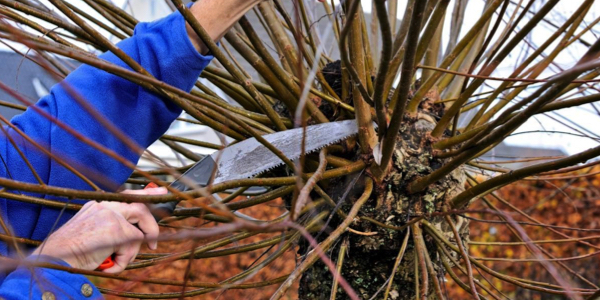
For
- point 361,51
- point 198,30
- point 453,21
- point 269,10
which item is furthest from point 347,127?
point 453,21

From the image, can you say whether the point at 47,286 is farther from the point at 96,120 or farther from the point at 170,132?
the point at 170,132

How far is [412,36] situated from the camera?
704 millimetres

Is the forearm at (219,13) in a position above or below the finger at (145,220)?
above

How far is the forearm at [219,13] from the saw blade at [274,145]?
0.23 metres

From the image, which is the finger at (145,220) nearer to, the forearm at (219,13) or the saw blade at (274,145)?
the saw blade at (274,145)

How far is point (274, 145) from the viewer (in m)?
1.09

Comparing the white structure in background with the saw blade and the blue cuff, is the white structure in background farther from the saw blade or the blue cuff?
the blue cuff

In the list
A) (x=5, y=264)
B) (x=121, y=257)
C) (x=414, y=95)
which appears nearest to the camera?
(x=5, y=264)

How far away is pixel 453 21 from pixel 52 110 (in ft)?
3.54

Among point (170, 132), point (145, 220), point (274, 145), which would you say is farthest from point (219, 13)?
point (170, 132)

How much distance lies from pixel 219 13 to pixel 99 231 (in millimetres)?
424

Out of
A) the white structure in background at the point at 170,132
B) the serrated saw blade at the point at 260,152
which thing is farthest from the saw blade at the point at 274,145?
the white structure in background at the point at 170,132

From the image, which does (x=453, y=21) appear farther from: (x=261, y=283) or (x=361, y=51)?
(x=261, y=283)

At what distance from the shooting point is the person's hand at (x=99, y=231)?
2.77 feet
